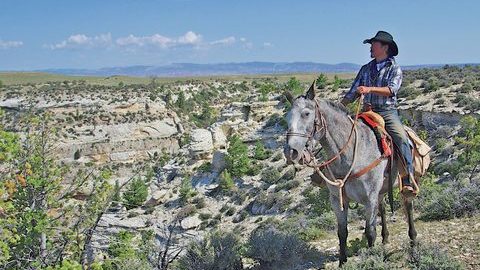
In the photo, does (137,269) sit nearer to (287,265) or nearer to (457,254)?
(287,265)

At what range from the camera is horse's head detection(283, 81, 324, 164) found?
16.6 ft

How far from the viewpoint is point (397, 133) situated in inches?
243

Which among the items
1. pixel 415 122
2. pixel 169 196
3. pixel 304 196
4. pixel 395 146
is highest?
pixel 395 146

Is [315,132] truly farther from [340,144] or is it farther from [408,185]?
[408,185]

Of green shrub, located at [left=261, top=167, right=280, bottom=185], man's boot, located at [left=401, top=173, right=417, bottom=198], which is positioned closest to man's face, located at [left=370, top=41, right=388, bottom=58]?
man's boot, located at [left=401, top=173, right=417, bottom=198]

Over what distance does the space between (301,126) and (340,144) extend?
0.74 meters

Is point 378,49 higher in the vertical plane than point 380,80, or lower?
higher

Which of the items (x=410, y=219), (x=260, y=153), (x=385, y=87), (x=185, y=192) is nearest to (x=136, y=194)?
(x=185, y=192)

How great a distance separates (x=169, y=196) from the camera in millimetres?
31219

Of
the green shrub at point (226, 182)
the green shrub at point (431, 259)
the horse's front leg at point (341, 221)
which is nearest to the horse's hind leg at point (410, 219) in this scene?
the green shrub at point (431, 259)

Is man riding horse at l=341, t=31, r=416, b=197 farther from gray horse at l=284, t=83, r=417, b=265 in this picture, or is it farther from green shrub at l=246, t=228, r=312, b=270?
green shrub at l=246, t=228, r=312, b=270

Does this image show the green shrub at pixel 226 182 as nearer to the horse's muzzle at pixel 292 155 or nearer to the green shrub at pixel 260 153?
the green shrub at pixel 260 153

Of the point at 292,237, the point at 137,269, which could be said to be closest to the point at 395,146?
the point at 292,237

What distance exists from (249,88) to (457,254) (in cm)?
6564
